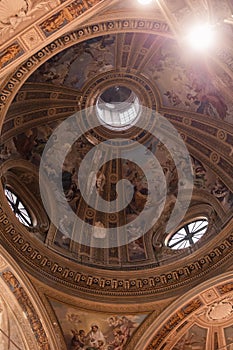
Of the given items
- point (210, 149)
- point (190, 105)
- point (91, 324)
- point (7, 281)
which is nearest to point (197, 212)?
point (210, 149)

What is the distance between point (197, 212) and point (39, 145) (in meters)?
4.97

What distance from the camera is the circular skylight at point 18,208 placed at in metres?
16.8

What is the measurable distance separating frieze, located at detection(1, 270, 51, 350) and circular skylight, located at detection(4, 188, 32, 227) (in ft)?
7.49

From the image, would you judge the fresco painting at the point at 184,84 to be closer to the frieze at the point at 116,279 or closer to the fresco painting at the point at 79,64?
the fresco painting at the point at 79,64

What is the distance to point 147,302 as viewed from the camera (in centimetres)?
1559

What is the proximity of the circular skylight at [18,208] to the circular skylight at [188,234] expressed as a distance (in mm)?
4002

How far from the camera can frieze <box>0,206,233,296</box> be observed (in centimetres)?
1542

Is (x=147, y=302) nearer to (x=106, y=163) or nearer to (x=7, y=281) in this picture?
(x=7, y=281)

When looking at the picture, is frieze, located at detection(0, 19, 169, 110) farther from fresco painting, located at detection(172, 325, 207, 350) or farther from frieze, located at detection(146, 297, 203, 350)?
fresco painting, located at detection(172, 325, 207, 350)

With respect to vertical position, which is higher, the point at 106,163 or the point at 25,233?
the point at 106,163

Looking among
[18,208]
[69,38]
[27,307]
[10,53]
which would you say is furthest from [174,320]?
[10,53]

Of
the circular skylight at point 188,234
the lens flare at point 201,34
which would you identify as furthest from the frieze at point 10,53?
the circular skylight at point 188,234

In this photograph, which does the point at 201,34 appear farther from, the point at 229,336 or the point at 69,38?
the point at 229,336

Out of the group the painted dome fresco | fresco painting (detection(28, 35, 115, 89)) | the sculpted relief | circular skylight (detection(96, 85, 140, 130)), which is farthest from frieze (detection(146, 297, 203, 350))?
the sculpted relief
